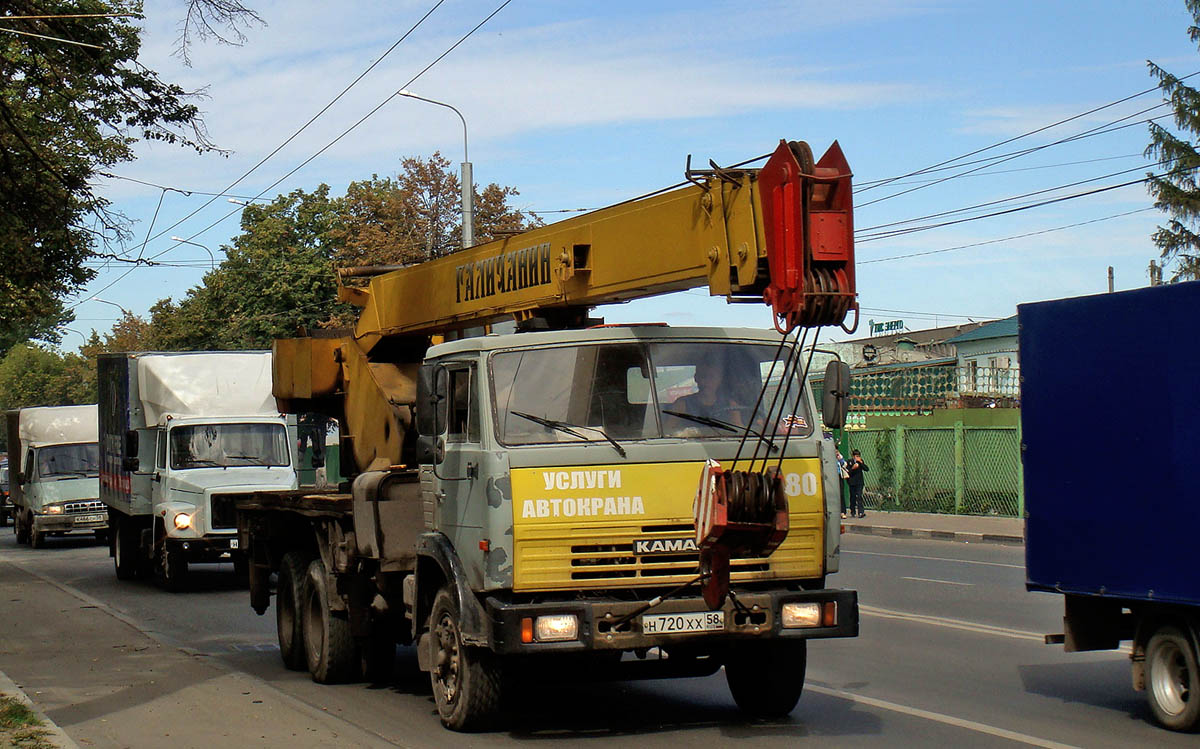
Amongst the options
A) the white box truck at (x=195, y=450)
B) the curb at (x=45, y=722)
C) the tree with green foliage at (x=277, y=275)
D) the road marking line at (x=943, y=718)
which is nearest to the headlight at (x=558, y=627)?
the road marking line at (x=943, y=718)

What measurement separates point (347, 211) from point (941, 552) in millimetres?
31127

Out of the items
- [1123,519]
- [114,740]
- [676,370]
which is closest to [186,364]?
[114,740]

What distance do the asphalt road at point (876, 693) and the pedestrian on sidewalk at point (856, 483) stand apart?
1578cm

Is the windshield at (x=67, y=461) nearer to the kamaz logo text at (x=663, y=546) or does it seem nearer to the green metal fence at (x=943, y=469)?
the green metal fence at (x=943, y=469)

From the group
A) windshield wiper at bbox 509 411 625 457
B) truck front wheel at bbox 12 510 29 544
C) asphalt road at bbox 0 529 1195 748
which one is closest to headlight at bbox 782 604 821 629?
asphalt road at bbox 0 529 1195 748

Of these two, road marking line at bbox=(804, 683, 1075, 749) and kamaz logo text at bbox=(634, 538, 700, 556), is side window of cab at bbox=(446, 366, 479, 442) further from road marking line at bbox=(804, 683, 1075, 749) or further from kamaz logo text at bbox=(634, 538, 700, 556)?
road marking line at bbox=(804, 683, 1075, 749)

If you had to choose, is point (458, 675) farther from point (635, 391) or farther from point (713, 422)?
point (713, 422)

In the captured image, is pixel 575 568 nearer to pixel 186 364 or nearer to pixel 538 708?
pixel 538 708

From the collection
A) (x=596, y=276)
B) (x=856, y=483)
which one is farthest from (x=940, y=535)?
(x=596, y=276)

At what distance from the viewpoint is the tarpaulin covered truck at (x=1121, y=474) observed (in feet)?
26.3

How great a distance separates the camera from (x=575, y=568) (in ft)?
24.9

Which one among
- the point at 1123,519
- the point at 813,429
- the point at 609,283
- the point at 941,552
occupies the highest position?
the point at 609,283

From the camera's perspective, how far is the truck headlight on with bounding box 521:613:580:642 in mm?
7383

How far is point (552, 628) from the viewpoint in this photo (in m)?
7.41
